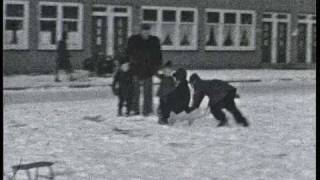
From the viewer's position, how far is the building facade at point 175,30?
2141 cm

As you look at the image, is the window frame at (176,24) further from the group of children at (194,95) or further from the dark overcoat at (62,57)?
the group of children at (194,95)

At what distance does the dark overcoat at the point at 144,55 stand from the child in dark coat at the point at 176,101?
28.0 inches

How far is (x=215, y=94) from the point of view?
9344 millimetres

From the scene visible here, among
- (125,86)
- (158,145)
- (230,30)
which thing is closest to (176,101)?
(125,86)

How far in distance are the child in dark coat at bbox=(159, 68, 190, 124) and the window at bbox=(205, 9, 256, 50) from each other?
15466mm

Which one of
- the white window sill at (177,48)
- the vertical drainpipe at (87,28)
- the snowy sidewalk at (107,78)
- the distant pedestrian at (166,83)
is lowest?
the snowy sidewalk at (107,78)

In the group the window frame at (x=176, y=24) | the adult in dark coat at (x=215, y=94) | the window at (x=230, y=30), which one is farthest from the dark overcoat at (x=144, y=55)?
the window at (x=230, y=30)

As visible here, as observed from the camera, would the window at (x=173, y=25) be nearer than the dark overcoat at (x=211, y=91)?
No

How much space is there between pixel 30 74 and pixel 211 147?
1416cm

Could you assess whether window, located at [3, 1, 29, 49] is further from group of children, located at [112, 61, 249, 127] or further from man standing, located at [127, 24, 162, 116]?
group of children, located at [112, 61, 249, 127]

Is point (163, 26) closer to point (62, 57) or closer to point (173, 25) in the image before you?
point (173, 25)

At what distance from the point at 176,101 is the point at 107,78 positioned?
10.4 metres

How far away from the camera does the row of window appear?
69.6 ft

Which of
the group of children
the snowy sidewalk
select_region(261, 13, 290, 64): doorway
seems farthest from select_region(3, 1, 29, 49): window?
the group of children
